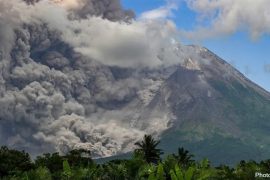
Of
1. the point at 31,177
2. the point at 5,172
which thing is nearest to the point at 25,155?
the point at 5,172

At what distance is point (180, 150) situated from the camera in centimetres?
12581

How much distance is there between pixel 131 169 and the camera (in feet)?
200

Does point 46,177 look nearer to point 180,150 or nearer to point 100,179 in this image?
point 100,179

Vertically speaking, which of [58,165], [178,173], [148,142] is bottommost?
[178,173]

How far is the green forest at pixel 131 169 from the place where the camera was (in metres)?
40.7

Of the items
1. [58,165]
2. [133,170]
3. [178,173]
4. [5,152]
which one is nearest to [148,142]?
[58,165]

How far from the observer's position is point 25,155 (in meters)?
113

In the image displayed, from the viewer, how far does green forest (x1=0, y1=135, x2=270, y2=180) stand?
40709 millimetres

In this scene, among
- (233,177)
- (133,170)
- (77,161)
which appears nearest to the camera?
(133,170)

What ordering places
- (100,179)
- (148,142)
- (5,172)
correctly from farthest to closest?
(148,142), (5,172), (100,179)

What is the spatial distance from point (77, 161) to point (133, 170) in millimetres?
59252

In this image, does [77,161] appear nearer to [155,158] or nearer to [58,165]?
[58,165]

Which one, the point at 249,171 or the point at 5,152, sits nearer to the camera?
the point at 249,171

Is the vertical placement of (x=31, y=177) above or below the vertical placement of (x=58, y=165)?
below
